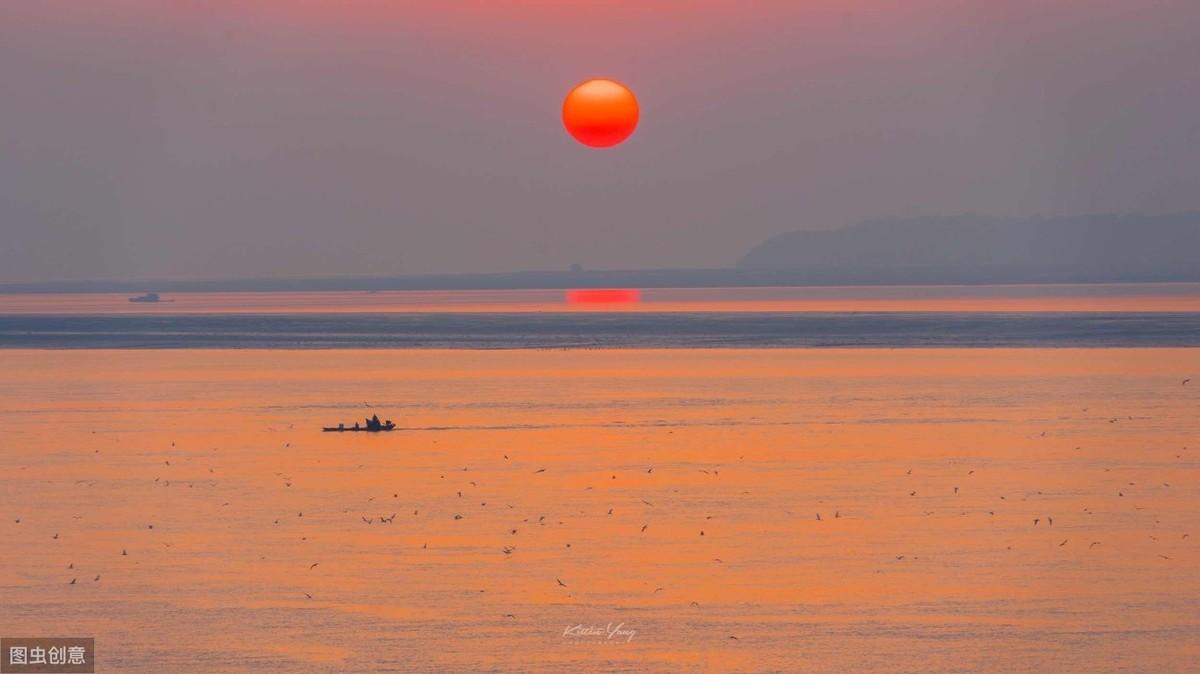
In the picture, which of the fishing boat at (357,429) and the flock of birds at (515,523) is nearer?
the flock of birds at (515,523)

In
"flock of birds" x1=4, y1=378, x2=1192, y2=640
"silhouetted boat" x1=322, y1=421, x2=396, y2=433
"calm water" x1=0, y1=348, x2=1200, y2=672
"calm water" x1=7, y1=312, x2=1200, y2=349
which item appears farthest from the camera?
"calm water" x1=7, y1=312, x2=1200, y2=349

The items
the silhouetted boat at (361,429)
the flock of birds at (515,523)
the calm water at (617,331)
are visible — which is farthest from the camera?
the calm water at (617,331)

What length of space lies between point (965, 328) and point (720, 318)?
20401mm

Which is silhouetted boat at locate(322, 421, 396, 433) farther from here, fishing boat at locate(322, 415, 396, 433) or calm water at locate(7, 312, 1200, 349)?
calm water at locate(7, 312, 1200, 349)

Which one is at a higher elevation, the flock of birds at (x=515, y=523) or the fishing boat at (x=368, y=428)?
the fishing boat at (x=368, y=428)

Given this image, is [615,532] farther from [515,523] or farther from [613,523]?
[515,523]

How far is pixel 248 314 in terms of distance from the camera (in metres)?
111

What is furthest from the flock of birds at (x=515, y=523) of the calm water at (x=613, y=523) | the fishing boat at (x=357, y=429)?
the fishing boat at (x=357, y=429)

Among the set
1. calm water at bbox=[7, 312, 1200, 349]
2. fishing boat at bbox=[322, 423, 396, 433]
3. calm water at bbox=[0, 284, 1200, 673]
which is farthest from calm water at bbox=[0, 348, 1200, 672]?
calm water at bbox=[7, 312, 1200, 349]

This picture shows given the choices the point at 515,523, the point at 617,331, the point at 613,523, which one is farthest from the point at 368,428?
the point at 617,331

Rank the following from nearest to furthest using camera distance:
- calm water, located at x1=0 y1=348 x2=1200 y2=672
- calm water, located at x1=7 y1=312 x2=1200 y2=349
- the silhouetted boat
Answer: calm water, located at x1=0 y1=348 x2=1200 y2=672 < the silhouetted boat < calm water, located at x1=7 y1=312 x2=1200 y2=349

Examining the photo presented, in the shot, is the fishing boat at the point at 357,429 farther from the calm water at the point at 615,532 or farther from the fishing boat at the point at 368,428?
the calm water at the point at 615,532

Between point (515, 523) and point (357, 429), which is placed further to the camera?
point (357, 429)

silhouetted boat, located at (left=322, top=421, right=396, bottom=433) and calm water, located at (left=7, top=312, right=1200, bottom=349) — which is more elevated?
calm water, located at (left=7, top=312, right=1200, bottom=349)
